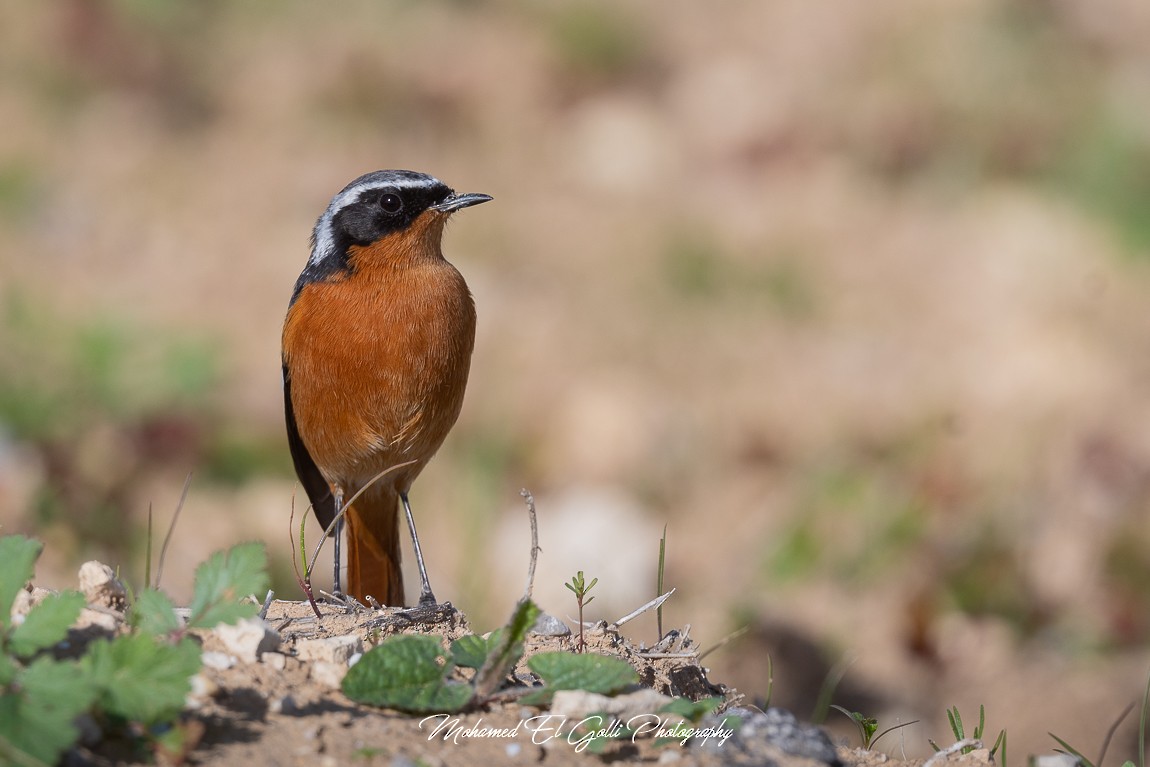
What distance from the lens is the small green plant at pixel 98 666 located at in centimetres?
263

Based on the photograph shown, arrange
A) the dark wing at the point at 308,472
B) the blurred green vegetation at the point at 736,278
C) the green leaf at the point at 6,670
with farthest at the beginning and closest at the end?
the blurred green vegetation at the point at 736,278 < the dark wing at the point at 308,472 < the green leaf at the point at 6,670

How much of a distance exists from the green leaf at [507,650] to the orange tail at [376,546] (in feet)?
9.08

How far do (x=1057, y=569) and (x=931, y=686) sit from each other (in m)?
1.69

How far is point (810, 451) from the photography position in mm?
9609

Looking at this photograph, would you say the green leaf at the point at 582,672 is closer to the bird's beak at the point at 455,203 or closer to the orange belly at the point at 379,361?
the orange belly at the point at 379,361

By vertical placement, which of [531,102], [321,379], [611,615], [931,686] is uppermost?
[531,102]

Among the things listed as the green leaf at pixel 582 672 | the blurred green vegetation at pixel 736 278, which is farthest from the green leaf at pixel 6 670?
the blurred green vegetation at pixel 736 278

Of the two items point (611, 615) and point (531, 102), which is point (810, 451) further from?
point (531, 102)

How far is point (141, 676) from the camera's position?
9.11ft

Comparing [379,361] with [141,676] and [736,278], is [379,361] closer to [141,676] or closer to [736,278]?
[141,676]

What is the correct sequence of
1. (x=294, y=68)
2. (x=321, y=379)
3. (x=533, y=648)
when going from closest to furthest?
(x=533, y=648) < (x=321, y=379) < (x=294, y=68)

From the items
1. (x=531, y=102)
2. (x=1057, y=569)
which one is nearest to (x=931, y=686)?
(x=1057, y=569)

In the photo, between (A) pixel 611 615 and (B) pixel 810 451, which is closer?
(A) pixel 611 615

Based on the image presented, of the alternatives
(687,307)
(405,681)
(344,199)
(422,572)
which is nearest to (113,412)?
(344,199)
